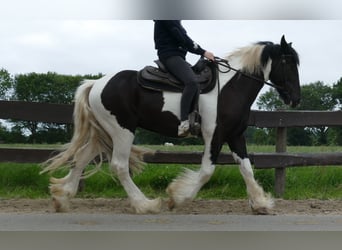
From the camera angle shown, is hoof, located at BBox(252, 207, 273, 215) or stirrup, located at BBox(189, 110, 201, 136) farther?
hoof, located at BBox(252, 207, 273, 215)

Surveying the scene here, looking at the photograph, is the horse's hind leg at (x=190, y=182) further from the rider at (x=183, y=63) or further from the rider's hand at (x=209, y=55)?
the rider's hand at (x=209, y=55)

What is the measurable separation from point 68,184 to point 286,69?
10.5 feet

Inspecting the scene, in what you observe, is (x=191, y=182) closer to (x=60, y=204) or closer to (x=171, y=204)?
(x=171, y=204)

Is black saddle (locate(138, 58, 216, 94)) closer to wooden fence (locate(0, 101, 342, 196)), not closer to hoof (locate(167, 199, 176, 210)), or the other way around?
hoof (locate(167, 199, 176, 210))

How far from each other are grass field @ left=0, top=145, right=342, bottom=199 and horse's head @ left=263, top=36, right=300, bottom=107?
6.07 ft

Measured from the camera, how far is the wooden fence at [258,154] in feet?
22.5

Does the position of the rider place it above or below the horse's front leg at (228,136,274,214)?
above

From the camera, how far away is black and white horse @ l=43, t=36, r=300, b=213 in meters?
5.80

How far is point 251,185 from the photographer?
598 cm

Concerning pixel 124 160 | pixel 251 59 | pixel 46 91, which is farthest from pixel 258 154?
pixel 46 91

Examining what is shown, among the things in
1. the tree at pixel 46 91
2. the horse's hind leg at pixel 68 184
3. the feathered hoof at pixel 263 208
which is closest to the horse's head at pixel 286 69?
the feathered hoof at pixel 263 208

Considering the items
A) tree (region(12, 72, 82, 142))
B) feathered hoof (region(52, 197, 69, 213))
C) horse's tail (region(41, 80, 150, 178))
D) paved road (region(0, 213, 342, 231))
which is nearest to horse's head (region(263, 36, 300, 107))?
paved road (region(0, 213, 342, 231))

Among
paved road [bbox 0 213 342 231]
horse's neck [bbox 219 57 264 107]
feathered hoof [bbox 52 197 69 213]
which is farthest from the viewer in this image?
horse's neck [bbox 219 57 264 107]

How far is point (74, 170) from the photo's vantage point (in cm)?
604
